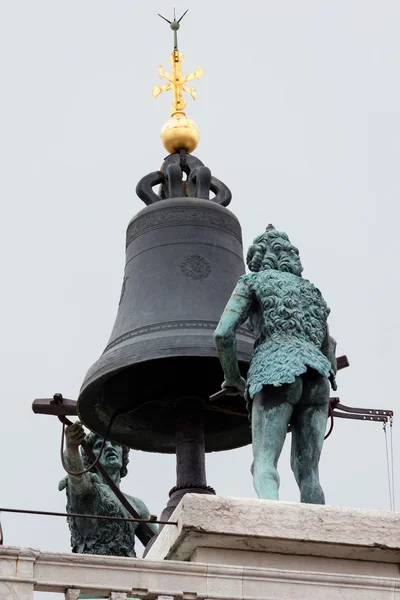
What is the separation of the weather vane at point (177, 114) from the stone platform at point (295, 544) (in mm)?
4742

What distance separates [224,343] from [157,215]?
274 centimetres

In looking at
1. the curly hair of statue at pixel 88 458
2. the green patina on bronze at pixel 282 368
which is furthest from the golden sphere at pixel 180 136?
the green patina on bronze at pixel 282 368

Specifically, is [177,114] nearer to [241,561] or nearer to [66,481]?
[66,481]

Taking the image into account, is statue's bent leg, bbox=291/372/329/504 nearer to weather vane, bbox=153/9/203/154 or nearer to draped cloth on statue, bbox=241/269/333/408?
draped cloth on statue, bbox=241/269/333/408

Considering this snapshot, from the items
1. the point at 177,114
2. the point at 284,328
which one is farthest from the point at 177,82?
the point at 284,328

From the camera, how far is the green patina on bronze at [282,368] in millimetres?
9820

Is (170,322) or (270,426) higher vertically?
(170,322)

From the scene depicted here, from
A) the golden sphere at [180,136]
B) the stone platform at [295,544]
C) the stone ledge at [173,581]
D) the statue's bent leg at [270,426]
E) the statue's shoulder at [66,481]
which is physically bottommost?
the stone ledge at [173,581]

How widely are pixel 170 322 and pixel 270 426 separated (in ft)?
6.23

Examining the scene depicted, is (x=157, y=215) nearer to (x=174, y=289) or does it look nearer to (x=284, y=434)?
(x=174, y=289)

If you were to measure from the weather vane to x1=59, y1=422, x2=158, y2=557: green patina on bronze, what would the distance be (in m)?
2.20

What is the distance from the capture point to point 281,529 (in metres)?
8.83

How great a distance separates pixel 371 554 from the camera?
9.01 metres

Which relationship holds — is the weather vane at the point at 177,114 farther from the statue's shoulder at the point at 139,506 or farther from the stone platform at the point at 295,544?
the stone platform at the point at 295,544
